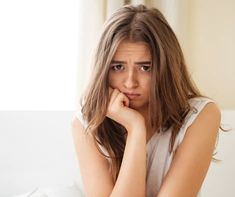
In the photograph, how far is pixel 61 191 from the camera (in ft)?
5.04

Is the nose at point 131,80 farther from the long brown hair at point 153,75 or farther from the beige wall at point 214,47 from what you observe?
the beige wall at point 214,47

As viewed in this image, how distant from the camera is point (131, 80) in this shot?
4.04ft

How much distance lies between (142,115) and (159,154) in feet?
0.51

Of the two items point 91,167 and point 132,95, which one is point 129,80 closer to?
point 132,95

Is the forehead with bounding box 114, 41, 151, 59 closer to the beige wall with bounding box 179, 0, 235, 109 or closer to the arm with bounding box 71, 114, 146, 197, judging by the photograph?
the arm with bounding box 71, 114, 146, 197

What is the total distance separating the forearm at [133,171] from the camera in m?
1.21

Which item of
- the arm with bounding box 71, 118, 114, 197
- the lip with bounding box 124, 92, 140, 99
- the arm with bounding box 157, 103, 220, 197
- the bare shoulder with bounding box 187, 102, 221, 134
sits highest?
the lip with bounding box 124, 92, 140, 99

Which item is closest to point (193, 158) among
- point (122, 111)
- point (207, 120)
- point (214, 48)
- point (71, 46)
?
point (207, 120)

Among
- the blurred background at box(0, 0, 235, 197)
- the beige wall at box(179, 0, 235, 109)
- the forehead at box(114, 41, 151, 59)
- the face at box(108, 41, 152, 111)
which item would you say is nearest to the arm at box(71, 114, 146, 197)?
the face at box(108, 41, 152, 111)

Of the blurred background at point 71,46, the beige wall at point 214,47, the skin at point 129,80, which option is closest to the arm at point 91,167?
the skin at point 129,80

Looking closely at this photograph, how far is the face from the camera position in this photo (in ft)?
4.01

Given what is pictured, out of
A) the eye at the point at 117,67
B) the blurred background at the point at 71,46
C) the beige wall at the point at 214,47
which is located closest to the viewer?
the eye at the point at 117,67

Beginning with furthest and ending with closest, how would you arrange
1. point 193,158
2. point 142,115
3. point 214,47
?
point 214,47 < point 142,115 < point 193,158

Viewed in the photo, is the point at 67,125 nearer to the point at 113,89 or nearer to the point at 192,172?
the point at 113,89
